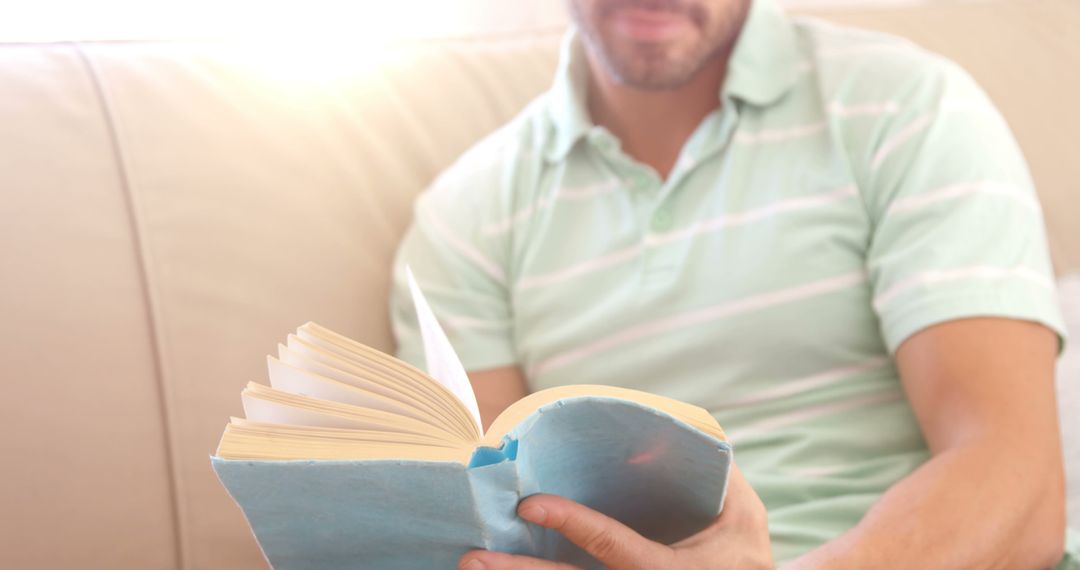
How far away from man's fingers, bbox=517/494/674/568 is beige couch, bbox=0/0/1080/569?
516 millimetres

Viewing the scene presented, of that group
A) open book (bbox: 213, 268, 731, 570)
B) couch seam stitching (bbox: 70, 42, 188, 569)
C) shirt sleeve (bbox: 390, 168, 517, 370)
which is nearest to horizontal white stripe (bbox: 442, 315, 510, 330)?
shirt sleeve (bbox: 390, 168, 517, 370)

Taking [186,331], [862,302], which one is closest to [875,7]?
[862,302]

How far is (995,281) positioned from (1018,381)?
94 millimetres

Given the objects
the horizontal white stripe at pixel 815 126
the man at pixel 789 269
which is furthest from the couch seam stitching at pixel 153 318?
the horizontal white stripe at pixel 815 126

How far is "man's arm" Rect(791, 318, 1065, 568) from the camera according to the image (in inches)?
35.0

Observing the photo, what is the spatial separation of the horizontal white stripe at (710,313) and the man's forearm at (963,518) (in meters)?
0.21

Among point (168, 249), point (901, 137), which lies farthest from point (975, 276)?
point (168, 249)

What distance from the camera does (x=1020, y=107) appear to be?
1.50 meters

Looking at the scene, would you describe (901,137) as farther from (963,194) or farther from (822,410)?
(822,410)

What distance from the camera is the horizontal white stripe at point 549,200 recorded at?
1221 millimetres

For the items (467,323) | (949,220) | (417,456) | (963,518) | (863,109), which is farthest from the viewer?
(467,323)

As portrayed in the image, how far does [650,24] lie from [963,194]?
38 centimetres

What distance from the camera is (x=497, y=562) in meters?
0.65

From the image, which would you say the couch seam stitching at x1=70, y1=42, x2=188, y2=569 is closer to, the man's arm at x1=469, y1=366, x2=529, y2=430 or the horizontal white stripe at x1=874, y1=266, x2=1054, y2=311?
the man's arm at x1=469, y1=366, x2=529, y2=430
